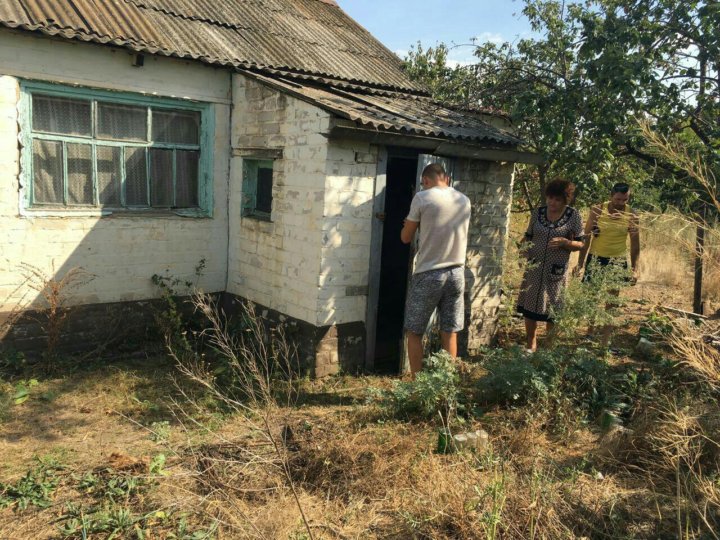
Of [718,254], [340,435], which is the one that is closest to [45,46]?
[340,435]

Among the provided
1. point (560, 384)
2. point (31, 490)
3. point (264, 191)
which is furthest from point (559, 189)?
point (31, 490)

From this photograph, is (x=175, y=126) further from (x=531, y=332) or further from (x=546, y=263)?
(x=531, y=332)

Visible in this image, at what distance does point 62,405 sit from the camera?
5.16m

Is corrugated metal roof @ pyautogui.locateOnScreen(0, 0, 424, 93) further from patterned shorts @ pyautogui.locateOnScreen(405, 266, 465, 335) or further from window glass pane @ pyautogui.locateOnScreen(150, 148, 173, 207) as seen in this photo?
patterned shorts @ pyautogui.locateOnScreen(405, 266, 465, 335)

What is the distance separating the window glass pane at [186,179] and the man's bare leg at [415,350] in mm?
3254

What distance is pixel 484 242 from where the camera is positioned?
702cm

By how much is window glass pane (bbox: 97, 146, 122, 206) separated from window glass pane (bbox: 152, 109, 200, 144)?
501 millimetres

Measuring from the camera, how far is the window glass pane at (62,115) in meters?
5.82

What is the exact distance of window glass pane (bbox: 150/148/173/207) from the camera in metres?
6.64

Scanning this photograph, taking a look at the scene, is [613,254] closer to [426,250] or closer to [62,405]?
[426,250]

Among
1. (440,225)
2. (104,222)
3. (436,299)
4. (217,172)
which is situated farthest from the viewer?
(217,172)

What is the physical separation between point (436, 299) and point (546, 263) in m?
1.59

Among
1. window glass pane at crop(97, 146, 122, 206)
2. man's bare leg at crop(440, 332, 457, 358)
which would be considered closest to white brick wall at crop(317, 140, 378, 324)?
man's bare leg at crop(440, 332, 457, 358)

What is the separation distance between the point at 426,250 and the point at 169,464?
2.72 meters
